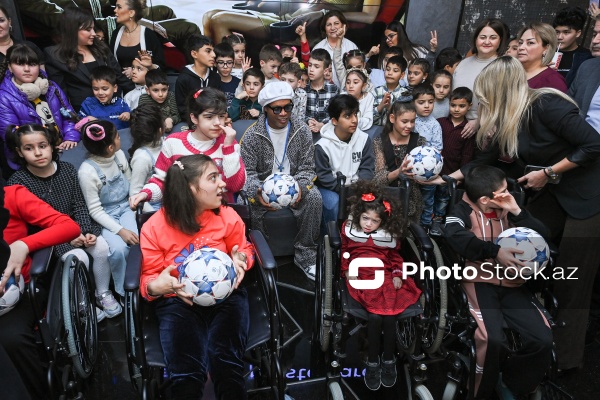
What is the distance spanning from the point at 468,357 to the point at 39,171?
8.11 feet

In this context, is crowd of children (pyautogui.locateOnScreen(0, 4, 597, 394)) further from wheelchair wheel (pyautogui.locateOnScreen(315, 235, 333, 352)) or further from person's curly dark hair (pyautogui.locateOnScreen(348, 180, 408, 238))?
wheelchair wheel (pyautogui.locateOnScreen(315, 235, 333, 352))

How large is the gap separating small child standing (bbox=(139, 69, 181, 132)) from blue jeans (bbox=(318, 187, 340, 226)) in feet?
4.66

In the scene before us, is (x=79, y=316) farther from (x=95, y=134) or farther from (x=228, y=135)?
(x=228, y=135)

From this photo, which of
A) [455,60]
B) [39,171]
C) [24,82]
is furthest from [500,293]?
[24,82]

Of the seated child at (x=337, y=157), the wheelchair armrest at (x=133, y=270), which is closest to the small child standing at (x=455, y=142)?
the seated child at (x=337, y=157)

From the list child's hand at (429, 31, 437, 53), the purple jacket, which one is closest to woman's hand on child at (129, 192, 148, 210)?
the purple jacket

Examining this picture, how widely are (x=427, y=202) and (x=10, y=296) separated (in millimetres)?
2890

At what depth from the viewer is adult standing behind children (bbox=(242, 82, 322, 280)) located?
3.39 meters

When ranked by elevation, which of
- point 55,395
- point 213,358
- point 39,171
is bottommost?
point 55,395

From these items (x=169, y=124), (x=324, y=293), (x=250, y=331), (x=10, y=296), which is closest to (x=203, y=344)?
(x=250, y=331)

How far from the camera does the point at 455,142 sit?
3.87m

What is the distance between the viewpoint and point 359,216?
8.73 feet

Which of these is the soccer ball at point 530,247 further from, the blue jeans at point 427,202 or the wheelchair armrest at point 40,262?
the wheelchair armrest at point 40,262

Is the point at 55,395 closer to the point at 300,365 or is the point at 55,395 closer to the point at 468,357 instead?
the point at 300,365
